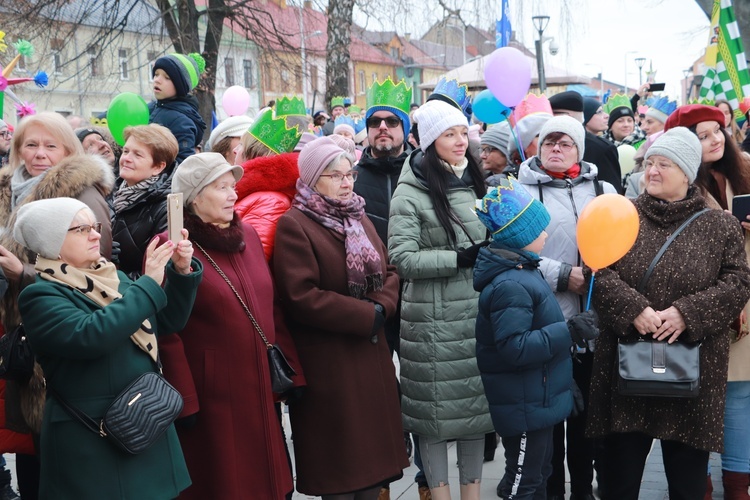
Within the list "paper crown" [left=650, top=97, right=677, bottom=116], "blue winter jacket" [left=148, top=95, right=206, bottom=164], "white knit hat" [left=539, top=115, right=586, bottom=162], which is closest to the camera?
"white knit hat" [left=539, top=115, right=586, bottom=162]

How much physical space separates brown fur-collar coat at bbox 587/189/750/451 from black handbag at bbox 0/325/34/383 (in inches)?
104

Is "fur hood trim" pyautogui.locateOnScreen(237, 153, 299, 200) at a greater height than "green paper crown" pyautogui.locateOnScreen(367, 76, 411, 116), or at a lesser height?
lesser

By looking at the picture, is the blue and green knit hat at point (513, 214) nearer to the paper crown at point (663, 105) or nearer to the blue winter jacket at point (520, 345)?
the blue winter jacket at point (520, 345)

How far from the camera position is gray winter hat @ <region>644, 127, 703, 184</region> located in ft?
13.3

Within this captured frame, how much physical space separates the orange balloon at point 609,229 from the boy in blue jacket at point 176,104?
3062 millimetres

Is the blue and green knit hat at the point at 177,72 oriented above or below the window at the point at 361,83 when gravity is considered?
below

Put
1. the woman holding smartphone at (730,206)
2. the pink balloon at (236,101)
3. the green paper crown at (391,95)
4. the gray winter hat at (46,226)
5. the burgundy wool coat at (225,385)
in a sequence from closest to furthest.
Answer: the gray winter hat at (46,226) < the burgundy wool coat at (225,385) < the woman holding smartphone at (730,206) < the green paper crown at (391,95) < the pink balloon at (236,101)

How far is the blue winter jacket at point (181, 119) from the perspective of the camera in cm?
589

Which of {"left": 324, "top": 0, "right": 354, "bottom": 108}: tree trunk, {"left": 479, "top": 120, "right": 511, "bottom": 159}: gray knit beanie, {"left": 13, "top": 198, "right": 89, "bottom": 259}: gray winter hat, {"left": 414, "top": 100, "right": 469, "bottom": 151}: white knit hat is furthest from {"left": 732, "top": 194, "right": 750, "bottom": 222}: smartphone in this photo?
{"left": 324, "top": 0, "right": 354, "bottom": 108}: tree trunk

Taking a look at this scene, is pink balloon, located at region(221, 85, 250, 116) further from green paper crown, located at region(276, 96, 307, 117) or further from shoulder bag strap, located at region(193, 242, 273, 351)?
shoulder bag strap, located at region(193, 242, 273, 351)

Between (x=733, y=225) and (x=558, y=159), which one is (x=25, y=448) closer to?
(x=558, y=159)

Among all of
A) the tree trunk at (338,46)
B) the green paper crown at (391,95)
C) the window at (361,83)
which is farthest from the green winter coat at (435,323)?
the window at (361,83)

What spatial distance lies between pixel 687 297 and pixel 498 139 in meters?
2.48

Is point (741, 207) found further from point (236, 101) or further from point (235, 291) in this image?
point (236, 101)
